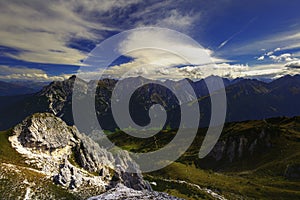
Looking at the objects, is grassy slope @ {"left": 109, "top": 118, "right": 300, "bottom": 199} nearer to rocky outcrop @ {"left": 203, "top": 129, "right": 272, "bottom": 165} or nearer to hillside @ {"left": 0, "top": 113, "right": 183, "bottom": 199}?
rocky outcrop @ {"left": 203, "top": 129, "right": 272, "bottom": 165}

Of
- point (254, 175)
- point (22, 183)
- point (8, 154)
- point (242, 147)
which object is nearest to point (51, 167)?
point (8, 154)

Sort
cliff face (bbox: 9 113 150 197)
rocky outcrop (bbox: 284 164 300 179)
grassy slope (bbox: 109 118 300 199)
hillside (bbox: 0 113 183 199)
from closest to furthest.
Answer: hillside (bbox: 0 113 183 199), cliff face (bbox: 9 113 150 197), grassy slope (bbox: 109 118 300 199), rocky outcrop (bbox: 284 164 300 179)

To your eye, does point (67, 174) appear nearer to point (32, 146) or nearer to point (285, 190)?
point (32, 146)

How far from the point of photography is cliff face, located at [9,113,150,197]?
65312mm

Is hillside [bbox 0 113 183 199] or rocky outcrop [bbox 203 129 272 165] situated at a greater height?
hillside [bbox 0 113 183 199]

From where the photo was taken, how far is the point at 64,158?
3164 inches

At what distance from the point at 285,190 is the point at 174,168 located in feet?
185

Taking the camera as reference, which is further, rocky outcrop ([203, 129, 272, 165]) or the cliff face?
rocky outcrop ([203, 129, 272, 165])

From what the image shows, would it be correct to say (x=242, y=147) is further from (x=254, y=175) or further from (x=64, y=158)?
(x=64, y=158)

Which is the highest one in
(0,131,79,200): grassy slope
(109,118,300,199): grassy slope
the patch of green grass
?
the patch of green grass

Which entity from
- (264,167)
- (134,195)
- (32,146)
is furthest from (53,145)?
(264,167)

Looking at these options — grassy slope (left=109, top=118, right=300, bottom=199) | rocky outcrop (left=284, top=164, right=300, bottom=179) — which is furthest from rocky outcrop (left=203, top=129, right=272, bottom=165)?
rocky outcrop (left=284, top=164, right=300, bottom=179)

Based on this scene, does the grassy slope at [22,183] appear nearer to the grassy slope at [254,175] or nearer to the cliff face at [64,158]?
the cliff face at [64,158]

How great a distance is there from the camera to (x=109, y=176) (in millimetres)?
79875
